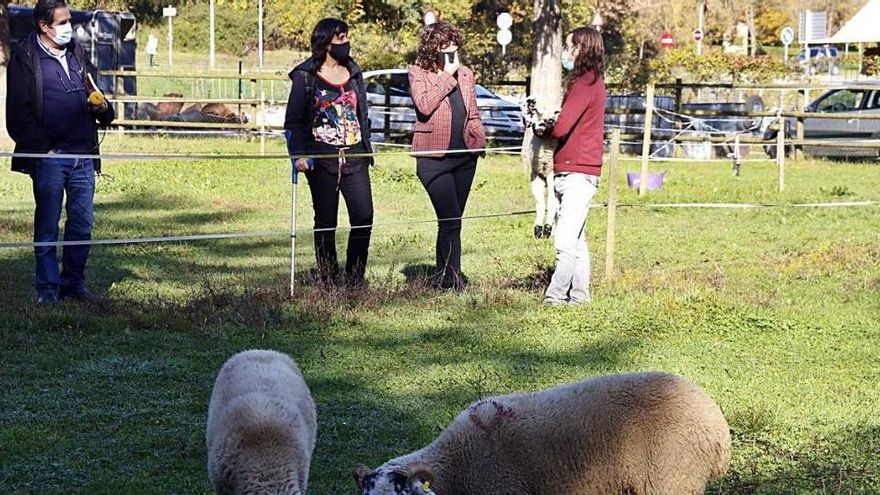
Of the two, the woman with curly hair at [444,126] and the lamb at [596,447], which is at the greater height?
the woman with curly hair at [444,126]

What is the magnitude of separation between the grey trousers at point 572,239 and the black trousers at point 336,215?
155 cm

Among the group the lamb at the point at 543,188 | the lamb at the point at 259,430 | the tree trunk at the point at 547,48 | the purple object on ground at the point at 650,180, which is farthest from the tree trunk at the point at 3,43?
the lamb at the point at 259,430

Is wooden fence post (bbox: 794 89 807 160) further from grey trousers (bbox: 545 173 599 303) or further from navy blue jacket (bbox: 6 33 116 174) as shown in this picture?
navy blue jacket (bbox: 6 33 116 174)

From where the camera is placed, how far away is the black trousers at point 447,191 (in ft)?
30.3

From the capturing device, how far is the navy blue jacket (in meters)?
8.51

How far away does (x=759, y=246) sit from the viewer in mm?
12961

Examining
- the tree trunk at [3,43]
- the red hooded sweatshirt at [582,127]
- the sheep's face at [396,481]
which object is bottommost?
the sheep's face at [396,481]

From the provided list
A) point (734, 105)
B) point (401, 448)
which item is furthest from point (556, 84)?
point (401, 448)

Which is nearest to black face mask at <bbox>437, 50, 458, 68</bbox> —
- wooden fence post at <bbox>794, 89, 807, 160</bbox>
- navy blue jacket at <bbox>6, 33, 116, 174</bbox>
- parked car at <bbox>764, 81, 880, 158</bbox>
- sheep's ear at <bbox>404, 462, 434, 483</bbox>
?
navy blue jacket at <bbox>6, 33, 116, 174</bbox>

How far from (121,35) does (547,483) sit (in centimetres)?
2783

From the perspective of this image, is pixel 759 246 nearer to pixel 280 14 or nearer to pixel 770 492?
pixel 770 492

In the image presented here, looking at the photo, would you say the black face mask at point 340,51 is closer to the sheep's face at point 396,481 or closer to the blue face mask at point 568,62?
the blue face mask at point 568,62

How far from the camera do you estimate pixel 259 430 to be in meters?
4.70

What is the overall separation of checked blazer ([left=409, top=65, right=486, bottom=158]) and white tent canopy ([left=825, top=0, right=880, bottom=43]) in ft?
79.9
